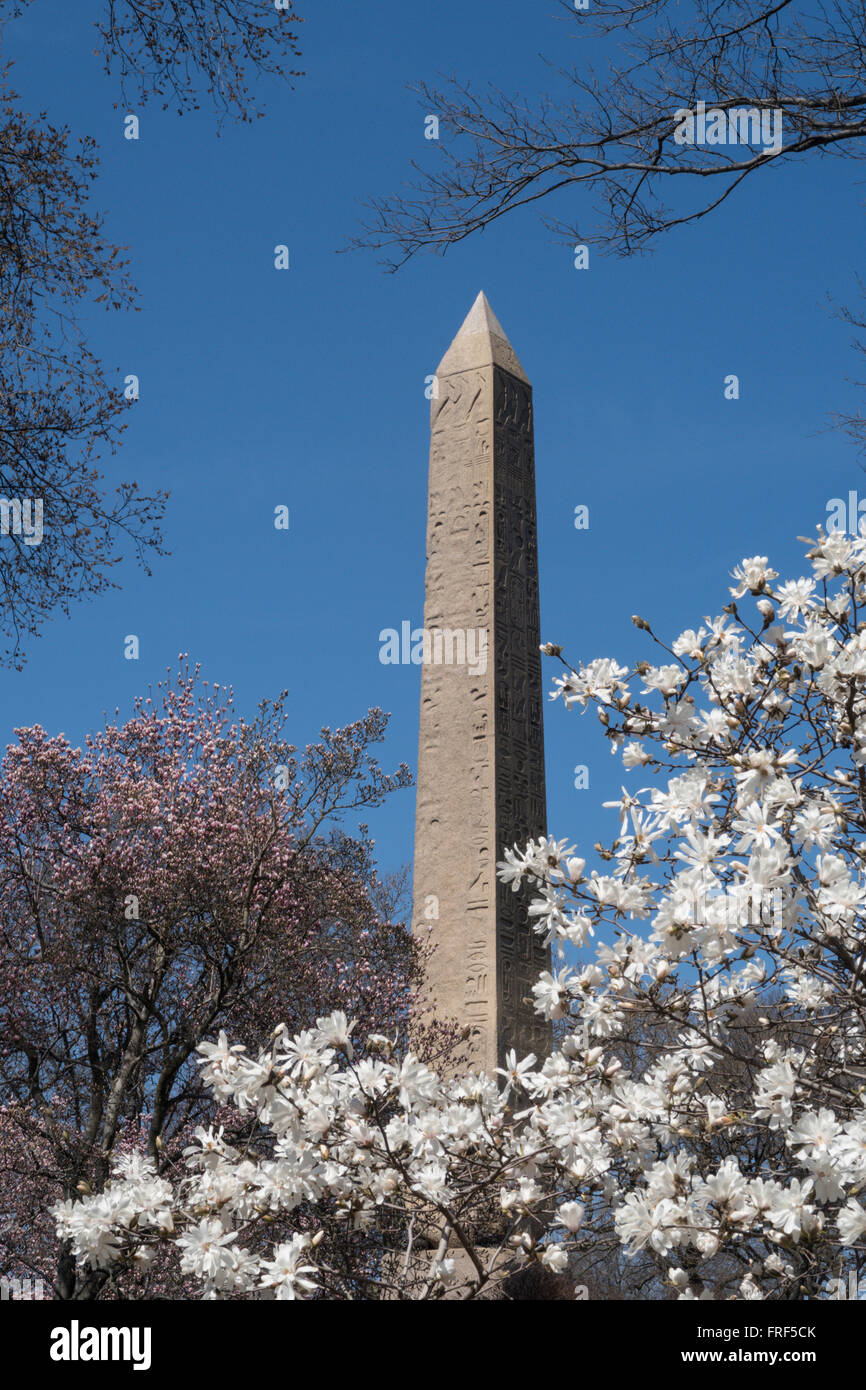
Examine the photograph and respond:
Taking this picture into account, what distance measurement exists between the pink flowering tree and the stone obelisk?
88 centimetres

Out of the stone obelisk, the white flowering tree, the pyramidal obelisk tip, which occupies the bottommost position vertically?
the white flowering tree

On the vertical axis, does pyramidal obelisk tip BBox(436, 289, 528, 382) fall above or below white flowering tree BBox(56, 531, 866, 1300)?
above

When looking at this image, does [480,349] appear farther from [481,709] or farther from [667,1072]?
[667,1072]

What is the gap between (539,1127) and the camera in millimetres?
5930

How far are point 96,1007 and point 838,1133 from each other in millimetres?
9294

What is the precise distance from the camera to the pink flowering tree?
11.7 metres

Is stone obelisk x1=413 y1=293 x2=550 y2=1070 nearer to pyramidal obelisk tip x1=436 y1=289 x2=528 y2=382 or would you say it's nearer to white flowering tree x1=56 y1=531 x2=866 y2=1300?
pyramidal obelisk tip x1=436 y1=289 x2=528 y2=382

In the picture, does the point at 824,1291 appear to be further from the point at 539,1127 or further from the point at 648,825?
the point at 648,825

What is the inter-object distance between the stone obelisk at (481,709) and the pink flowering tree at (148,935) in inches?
34.7

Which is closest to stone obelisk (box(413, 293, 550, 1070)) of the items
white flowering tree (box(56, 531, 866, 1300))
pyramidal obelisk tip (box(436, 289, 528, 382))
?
pyramidal obelisk tip (box(436, 289, 528, 382))

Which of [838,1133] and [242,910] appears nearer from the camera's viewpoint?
[838,1133]
